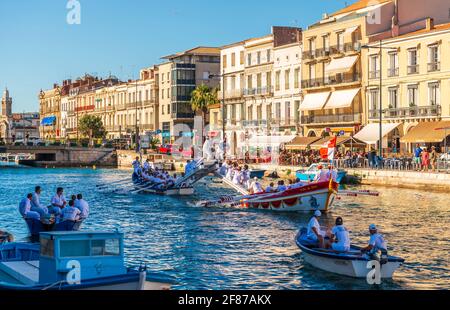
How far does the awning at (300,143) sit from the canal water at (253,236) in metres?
25.6

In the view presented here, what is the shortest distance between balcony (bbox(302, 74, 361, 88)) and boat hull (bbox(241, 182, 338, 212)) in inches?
1508

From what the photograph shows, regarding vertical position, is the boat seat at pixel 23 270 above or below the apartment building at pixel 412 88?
below

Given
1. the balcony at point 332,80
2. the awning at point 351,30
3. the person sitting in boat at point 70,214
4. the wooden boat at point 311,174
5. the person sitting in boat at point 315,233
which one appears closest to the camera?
the person sitting in boat at point 315,233

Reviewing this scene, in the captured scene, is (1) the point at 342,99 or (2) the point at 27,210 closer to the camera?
(2) the point at 27,210

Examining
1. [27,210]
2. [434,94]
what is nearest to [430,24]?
[434,94]

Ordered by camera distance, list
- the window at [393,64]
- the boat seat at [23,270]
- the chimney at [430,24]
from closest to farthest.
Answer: the boat seat at [23,270], the chimney at [430,24], the window at [393,64]

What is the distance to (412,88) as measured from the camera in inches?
2958

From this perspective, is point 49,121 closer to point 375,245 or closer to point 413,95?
point 413,95

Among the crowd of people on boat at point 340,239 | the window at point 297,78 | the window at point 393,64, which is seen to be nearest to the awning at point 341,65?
the window at point 393,64

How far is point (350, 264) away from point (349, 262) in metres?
0.09

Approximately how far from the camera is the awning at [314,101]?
8656 centimetres

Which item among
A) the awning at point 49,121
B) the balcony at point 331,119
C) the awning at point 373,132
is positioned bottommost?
the awning at point 373,132

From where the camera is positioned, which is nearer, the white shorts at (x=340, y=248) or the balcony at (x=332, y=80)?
the white shorts at (x=340, y=248)

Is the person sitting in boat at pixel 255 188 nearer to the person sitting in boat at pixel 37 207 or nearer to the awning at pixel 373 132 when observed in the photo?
the person sitting in boat at pixel 37 207
